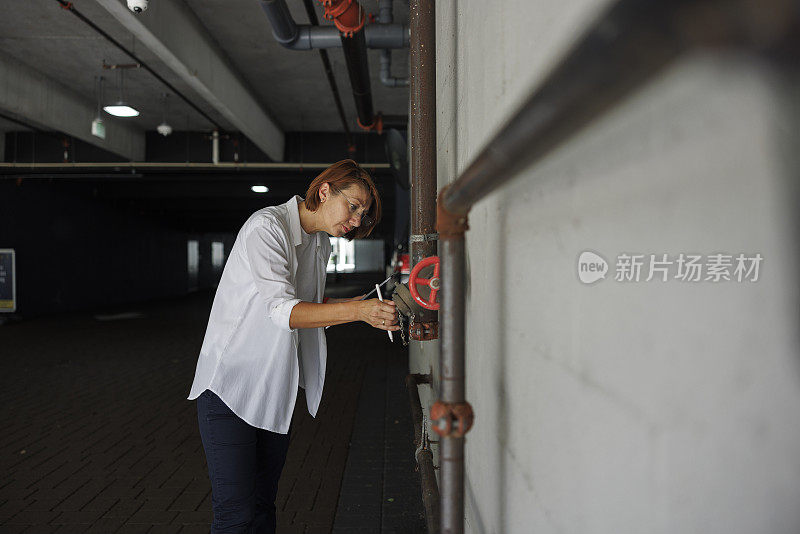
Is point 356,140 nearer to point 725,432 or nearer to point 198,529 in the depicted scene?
point 198,529

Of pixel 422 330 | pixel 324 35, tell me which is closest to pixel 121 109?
pixel 324 35

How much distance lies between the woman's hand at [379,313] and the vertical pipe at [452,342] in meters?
0.54

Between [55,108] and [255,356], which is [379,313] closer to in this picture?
[255,356]

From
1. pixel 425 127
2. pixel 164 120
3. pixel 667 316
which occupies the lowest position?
pixel 667 316

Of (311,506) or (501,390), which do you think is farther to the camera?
(311,506)

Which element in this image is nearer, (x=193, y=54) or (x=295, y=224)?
(x=295, y=224)

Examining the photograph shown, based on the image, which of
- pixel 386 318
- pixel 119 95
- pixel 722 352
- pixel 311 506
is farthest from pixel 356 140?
pixel 722 352

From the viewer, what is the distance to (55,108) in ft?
28.3

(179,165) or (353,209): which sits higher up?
(179,165)

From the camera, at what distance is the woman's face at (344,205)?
5.97 ft

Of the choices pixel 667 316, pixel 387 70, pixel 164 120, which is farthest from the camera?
pixel 164 120

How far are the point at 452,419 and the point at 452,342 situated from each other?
0.13m

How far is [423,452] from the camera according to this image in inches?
77.7

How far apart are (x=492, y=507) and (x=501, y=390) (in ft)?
1.03
